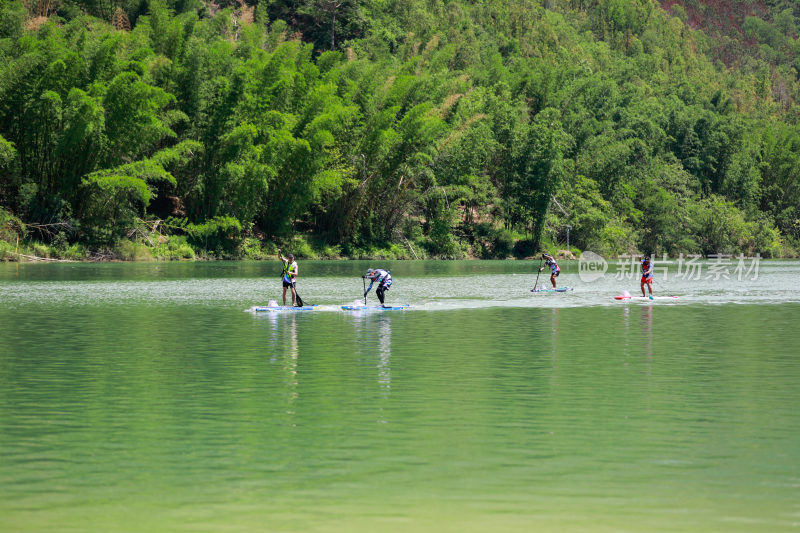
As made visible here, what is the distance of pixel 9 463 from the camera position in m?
9.90

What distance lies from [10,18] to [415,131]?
28.0 metres

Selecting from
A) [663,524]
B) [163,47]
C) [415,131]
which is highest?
[163,47]

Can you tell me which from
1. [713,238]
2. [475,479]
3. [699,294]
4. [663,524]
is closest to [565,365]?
[475,479]

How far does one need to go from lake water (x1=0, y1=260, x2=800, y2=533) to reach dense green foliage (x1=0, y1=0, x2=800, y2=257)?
114 feet

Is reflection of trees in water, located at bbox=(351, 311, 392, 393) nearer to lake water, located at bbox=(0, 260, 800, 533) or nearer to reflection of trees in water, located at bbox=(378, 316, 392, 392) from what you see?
reflection of trees in water, located at bbox=(378, 316, 392, 392)

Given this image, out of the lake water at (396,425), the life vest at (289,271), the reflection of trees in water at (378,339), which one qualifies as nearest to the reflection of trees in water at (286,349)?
the lake water at (396,425)

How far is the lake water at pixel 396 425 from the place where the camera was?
330 inches

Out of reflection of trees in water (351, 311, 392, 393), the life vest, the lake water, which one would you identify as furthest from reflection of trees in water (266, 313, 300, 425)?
the life vest

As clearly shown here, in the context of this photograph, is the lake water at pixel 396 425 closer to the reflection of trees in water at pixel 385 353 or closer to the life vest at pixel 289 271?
the reflection of trees in water at pixel 385 353

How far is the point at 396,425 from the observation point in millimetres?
11844

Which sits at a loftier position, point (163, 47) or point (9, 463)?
point (163, 47)

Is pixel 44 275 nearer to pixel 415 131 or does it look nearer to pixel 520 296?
pixel 520 296

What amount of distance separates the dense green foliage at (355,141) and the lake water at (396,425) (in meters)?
34.7

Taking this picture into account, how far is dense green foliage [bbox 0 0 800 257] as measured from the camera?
58.3 metres
